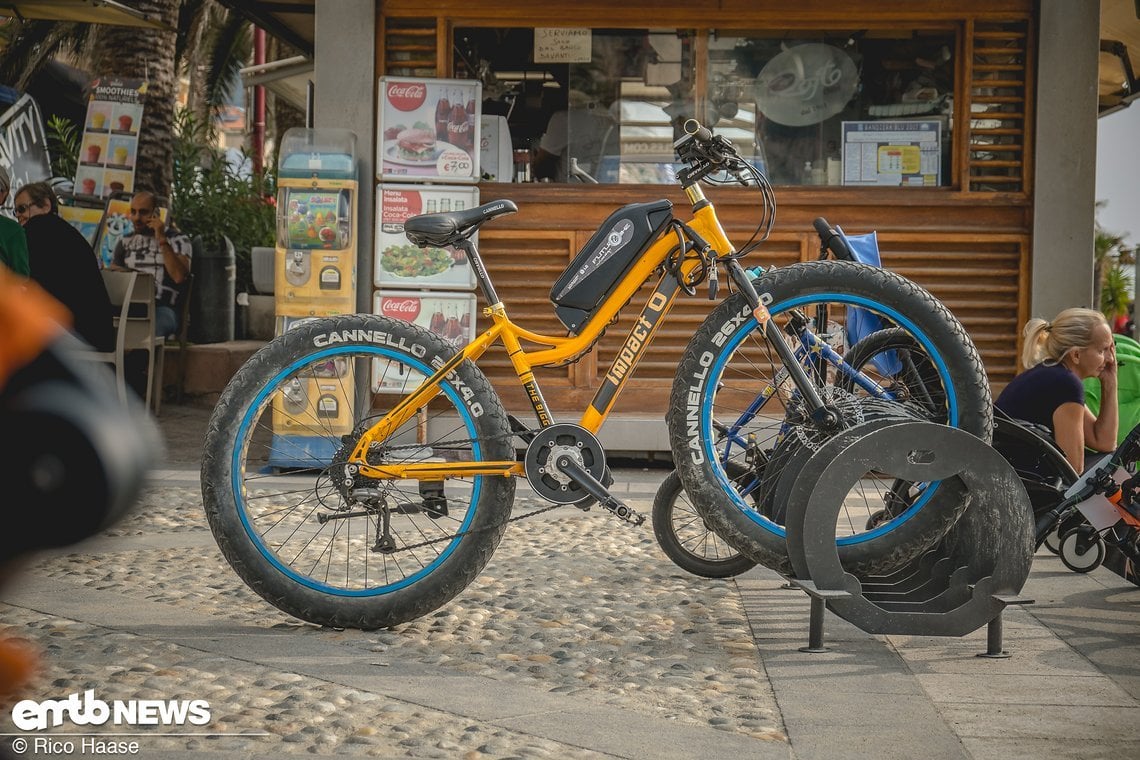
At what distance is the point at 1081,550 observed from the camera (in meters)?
4.96

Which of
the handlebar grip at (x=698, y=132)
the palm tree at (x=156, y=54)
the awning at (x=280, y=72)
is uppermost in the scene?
the palm tree at (x=156, y=54)

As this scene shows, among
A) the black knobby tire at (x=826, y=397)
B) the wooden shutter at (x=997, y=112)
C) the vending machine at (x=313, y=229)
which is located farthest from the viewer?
the wooden shutter at (x=997, y=112)

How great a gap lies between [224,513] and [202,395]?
743 centimetres

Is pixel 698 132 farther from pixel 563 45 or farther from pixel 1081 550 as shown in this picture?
pixel 563 45

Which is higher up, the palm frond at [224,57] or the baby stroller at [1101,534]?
the palm frond at [224,57]

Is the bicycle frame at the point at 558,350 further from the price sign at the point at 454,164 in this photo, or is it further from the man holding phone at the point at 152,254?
the man holding phone at the point at 152,254

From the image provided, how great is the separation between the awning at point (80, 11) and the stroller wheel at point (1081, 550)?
7865 millimetres

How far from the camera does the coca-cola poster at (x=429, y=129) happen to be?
8.11 m

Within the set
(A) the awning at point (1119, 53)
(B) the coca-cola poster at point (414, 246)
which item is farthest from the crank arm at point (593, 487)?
(A) the awning at point (1119, 53)

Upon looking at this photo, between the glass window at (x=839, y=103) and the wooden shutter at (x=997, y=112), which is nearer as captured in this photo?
the wooden shutter at (x=997, y=112)

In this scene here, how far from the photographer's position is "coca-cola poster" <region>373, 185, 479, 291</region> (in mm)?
8109

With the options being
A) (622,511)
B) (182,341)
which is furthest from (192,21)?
(622,511)

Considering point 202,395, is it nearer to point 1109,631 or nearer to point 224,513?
point 224,513

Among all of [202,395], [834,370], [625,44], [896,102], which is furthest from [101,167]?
[834,370]
